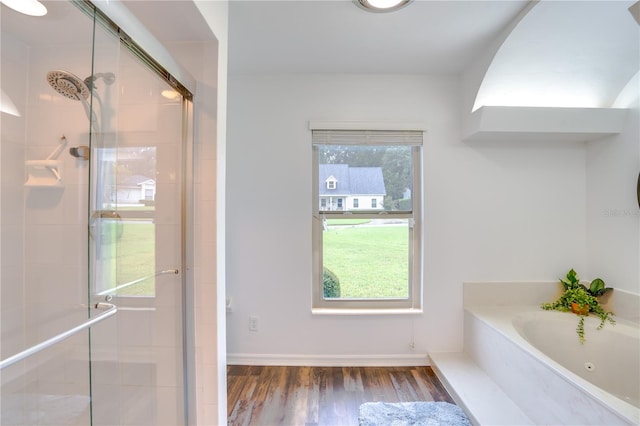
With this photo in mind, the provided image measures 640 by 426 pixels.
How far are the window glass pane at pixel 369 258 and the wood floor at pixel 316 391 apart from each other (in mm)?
577

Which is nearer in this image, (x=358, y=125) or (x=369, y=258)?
(x=358, y=125)

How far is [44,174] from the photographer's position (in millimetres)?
1275

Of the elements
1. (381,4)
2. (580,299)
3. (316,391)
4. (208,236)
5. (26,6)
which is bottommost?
(316,391)

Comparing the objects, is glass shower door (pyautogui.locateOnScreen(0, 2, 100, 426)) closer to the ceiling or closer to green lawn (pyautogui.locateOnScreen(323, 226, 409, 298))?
the ceiling

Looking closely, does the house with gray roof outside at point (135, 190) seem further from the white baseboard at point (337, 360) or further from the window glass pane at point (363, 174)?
the white baseboard at point (337, 360)

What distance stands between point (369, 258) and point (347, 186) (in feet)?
2.08

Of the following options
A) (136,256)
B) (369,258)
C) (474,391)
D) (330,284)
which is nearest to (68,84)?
(136,256)

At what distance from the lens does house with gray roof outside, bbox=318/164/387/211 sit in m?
2.31

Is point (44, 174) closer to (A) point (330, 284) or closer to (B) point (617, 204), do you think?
(A) point (330, 284)

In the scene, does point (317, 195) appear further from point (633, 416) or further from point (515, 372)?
point (633, 416)

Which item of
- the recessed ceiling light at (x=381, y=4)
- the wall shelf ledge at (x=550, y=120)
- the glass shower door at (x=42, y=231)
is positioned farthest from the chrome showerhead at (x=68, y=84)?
the wall shelf ledge at (x=550, y=120)

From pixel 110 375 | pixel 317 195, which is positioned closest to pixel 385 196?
pixel 317 195

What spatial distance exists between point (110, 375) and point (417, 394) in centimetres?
180

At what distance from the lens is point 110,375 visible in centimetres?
133
